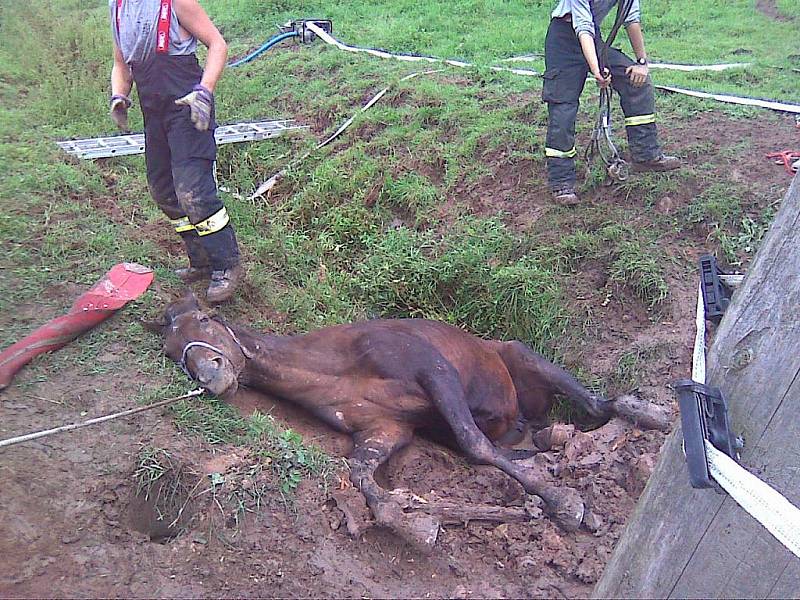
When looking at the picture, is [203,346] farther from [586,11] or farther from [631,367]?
[586,11]

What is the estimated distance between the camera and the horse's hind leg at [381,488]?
349cm

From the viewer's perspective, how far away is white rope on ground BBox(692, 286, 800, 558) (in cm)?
148

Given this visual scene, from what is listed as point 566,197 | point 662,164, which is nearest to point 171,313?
point 566,197

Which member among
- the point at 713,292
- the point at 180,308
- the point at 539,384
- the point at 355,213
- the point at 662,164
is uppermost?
the point at 713,292

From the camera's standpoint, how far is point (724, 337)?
1726mm

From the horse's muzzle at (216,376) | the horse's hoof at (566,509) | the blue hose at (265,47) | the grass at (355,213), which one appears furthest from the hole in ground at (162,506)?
the blue hose at (265,47)

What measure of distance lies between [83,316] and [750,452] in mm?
4148

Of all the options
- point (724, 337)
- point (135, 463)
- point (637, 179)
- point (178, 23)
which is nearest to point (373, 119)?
point (637, 179)

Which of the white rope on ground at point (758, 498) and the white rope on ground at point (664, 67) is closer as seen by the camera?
the white rope on ground at point (758, 498)

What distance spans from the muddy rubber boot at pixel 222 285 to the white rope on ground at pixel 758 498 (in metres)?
4.39

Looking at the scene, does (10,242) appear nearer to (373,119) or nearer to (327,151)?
(327,151)

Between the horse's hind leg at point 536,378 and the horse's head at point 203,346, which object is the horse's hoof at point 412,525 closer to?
the horse's head at point 203,346

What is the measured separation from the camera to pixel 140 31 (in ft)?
16.2

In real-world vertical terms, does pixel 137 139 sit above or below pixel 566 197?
below
